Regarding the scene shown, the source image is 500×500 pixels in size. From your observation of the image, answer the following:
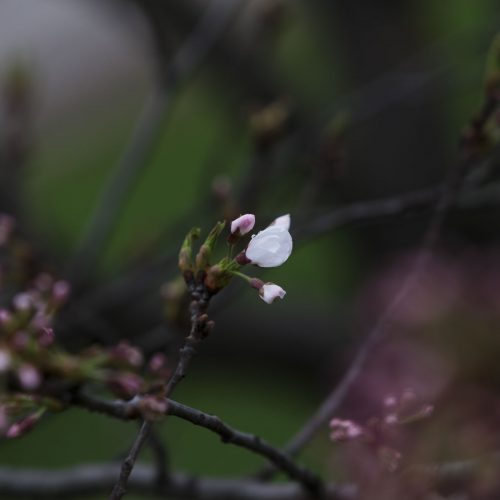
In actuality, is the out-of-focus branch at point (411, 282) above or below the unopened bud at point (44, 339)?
above

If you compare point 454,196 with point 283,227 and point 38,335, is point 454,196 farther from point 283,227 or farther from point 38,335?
point 38,335

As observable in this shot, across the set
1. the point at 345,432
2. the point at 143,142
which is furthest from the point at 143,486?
the point at 143,142

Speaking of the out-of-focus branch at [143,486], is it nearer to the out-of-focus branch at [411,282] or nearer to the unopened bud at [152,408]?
the out-of-focus branch at [411,282]

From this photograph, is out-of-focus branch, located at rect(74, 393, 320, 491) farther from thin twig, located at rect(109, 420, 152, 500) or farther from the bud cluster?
the bud cluster

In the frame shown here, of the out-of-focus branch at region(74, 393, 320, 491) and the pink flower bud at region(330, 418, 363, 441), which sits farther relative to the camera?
the pink flower bud at region(330, 418, 363, 441)

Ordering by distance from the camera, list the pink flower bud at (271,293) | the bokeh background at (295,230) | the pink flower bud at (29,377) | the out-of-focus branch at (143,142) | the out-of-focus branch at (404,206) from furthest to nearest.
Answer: the out-of-focus branch at (143,142), the bokeh background at (295,230), the out-of-focus branch at (404,206), the pink flower bud at (271,293), the pink flower bud at (29,377)

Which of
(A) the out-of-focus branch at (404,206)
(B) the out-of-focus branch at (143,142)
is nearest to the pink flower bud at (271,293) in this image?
(A) the out-of-focus branch at (404,206)

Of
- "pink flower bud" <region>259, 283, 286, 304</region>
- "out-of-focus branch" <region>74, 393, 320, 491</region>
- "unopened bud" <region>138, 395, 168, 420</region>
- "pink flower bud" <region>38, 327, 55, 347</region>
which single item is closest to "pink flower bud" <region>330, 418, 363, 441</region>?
"out-of-focus branch" <region>74, 393, 320, 491</region>

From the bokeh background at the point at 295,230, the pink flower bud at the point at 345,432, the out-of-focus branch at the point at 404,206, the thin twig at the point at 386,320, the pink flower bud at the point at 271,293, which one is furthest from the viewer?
the bokeh background at the point at 295,230
